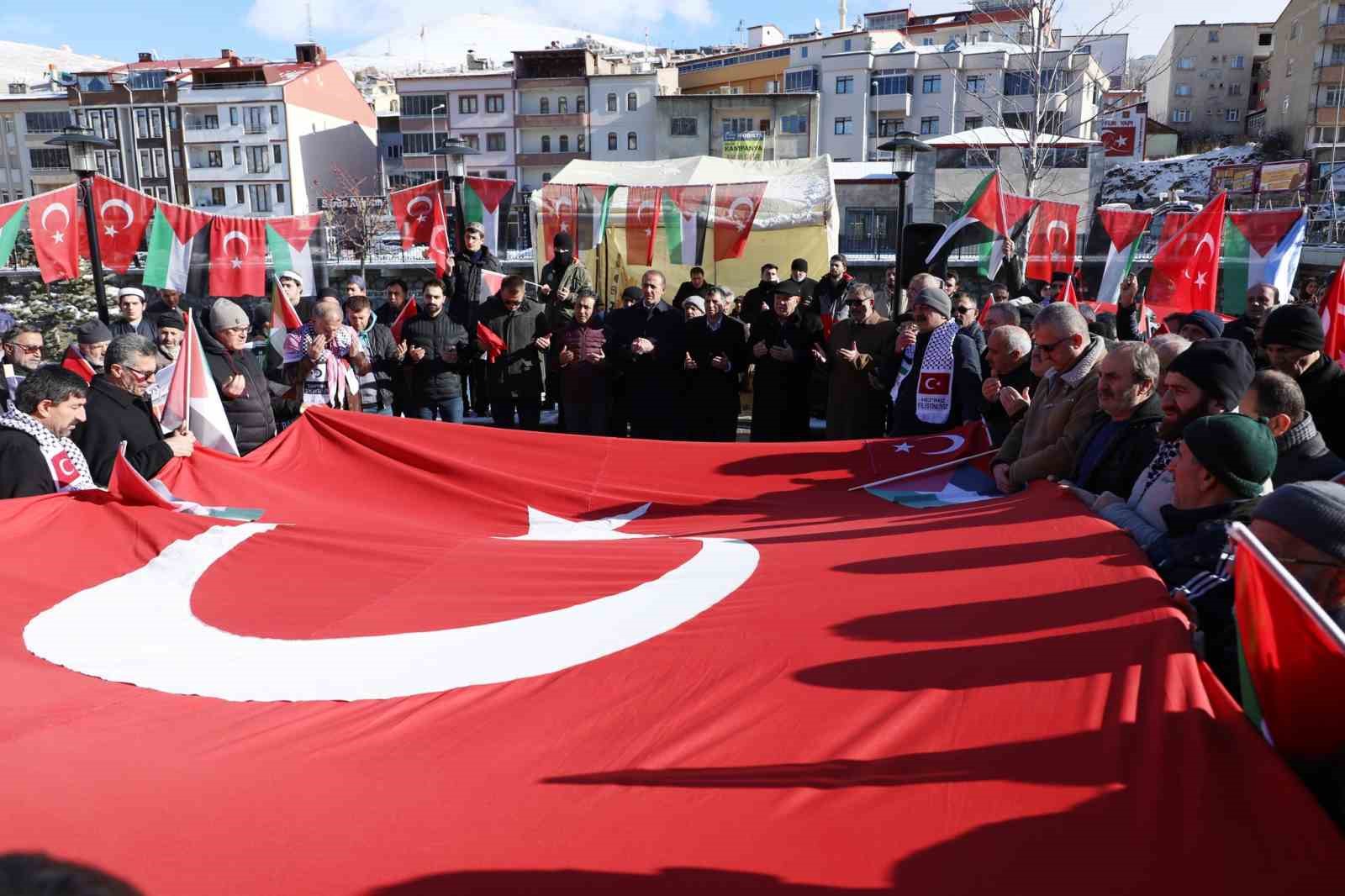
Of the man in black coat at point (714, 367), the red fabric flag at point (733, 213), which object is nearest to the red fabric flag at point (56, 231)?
the man in black coat at point (714, 367)

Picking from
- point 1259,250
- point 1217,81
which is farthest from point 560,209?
point 1217,81

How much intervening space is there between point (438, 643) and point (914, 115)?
65.9m

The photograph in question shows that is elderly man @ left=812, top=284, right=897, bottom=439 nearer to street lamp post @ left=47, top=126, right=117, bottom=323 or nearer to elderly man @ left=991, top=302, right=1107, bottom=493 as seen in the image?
elderly man @ left=991, top=302, right=1107, bottom=493

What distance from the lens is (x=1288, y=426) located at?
4.21 m

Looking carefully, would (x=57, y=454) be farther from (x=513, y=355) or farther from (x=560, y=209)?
(x=560, y=209)

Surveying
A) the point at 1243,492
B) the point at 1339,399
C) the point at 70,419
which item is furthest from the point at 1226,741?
the point at 70,419

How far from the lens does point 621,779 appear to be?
8.79ft

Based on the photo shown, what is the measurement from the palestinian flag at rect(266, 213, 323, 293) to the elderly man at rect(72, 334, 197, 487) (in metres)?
7.45

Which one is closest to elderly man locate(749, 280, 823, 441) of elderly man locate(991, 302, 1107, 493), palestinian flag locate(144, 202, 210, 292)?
elderly man locate(991, 302, 1107, 493)

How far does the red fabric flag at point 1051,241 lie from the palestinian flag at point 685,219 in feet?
15.2

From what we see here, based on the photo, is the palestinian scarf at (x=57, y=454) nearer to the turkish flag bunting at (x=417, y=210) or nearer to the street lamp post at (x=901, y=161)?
the street lamp post at (x=901, y=161)

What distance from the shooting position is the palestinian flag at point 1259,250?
1027 centimetres

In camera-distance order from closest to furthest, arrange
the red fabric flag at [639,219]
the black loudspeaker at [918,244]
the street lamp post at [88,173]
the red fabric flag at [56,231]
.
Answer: the street lamp post at [88,173] < the red fabric flag at [56,231] < the black loudspeaker at [918,244] < the red fabric flag at [639,219]

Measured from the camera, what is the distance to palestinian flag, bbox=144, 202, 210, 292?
11.8 metres
